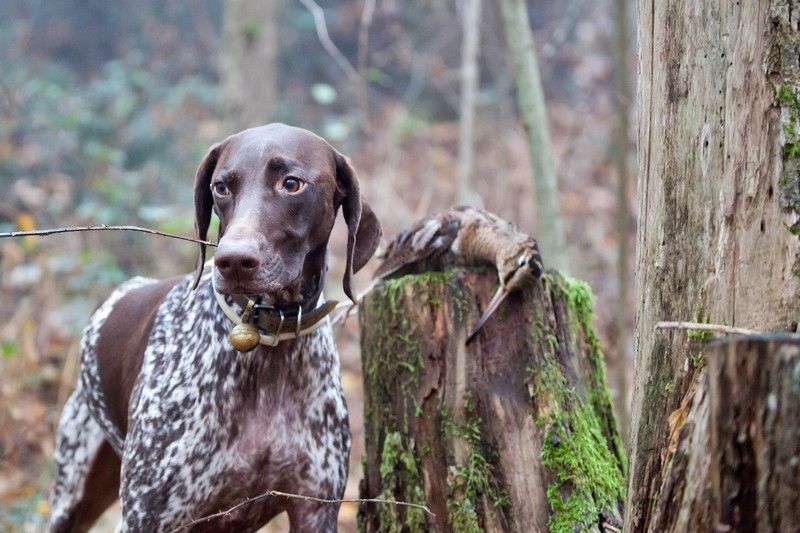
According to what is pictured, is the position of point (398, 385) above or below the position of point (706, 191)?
below

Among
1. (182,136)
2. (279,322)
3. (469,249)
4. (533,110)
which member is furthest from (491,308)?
(182,136)

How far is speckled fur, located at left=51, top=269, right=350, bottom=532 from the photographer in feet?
11.9

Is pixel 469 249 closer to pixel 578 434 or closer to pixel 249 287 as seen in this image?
pixel 578 434

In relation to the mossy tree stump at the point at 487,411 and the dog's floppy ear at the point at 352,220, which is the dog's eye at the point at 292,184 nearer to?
the dog's floppy ear at the point at 352,220

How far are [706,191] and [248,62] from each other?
8221 mm

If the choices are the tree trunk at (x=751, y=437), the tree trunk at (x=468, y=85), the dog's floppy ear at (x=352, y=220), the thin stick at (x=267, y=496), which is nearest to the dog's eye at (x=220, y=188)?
the dog's floppy ear at (x=352, y=220)

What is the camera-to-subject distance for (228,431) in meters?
3.64

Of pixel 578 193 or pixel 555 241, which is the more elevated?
pixel 578 193

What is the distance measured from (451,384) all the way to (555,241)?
7.84 feet

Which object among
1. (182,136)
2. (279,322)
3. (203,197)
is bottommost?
(279,322)

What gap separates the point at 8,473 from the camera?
6.91m

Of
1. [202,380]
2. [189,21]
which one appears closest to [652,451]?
[202,380]

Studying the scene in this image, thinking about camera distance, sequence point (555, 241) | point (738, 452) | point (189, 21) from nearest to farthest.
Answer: point (738, 452) → point (555, 241) → point (189, 21)

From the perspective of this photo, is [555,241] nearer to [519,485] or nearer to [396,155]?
[519,485]
